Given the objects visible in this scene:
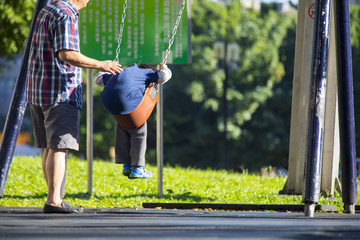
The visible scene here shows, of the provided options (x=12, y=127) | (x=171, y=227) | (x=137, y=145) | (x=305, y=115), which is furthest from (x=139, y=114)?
(x=305, y=115)

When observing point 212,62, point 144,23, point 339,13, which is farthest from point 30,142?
point 339,13

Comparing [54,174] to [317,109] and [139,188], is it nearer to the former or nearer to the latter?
[317,109]

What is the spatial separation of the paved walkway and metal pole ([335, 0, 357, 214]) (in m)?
0.26

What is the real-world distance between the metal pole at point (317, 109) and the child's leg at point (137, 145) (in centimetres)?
145

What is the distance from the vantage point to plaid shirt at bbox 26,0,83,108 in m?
4.48

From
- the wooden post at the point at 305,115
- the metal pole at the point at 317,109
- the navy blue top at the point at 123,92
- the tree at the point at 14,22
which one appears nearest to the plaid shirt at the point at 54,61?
the navy blue top at the point at 123,92

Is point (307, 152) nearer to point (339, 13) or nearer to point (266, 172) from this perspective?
point (339, 13)

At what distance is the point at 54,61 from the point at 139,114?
0.79m

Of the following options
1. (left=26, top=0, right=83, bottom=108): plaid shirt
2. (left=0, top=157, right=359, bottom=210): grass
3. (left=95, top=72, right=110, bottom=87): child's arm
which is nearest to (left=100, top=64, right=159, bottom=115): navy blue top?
(left=95, top=72, right=110, bottom=87): child's arm

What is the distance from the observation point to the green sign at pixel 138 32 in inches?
247

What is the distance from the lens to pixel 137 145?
16.6 ft

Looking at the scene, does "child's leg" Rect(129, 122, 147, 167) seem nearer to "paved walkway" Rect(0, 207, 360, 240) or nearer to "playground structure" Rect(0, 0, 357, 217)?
"paved walkway" Rect(0, 207, 360, 240)

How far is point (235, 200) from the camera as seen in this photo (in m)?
6.45

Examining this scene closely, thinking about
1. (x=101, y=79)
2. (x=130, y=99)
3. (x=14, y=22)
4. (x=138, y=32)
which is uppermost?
(x=14, y=22)
